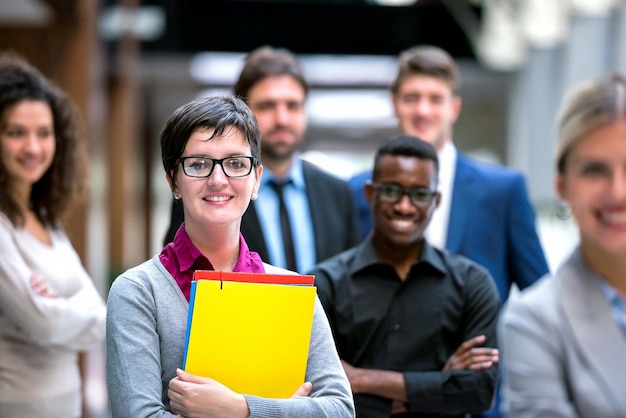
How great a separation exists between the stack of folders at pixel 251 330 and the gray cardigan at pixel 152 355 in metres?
0.05

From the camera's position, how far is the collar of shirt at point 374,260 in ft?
8.93

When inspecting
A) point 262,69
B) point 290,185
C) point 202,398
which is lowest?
point 202,398

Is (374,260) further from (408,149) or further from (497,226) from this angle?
(497,226)

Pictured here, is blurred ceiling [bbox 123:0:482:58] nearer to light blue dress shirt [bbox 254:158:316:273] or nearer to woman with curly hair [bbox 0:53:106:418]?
woman with curly hair [bbox 0:53:106:418]

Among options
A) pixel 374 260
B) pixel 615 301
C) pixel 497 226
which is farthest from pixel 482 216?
pixel 615 301

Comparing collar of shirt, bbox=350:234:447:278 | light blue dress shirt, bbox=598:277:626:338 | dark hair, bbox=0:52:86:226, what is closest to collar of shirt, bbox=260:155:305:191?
collar of shirt, bbox=350:234:447:278

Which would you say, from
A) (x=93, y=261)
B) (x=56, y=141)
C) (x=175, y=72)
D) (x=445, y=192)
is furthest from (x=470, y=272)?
(x=175, y=72)

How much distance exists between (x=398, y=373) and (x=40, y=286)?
1.35 m

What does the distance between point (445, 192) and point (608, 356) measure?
170 cm

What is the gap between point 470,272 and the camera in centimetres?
280

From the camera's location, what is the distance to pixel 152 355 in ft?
6.48

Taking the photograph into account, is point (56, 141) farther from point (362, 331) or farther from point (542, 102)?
point (542, 102)

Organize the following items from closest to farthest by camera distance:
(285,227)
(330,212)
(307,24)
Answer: (285,227) < (330,212) < (307,24)

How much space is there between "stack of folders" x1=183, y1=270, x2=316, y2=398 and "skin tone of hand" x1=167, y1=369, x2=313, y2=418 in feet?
0.09
